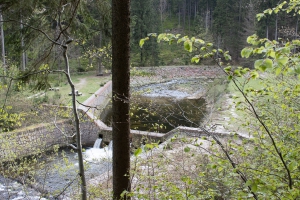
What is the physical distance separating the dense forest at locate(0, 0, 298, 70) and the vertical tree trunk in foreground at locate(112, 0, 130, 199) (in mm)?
828

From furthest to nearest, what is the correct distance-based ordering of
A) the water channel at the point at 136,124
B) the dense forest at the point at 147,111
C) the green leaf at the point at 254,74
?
the water channel at the point at 136,124
the dense forest at the point at 147,111
the green leaf at the point at 254,74

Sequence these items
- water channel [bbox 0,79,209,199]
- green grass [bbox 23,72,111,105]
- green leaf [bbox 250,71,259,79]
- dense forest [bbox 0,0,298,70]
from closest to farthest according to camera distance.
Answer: green leaf [bbox 250,71,259,79] → water channel [bbox 0,79,209,199] → dense forest [bbox 0,0,298,70] → green grass [bbox 23,72,111,105]

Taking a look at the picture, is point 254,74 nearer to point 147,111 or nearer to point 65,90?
point 147,111

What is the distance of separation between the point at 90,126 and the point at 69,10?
931 centimetres

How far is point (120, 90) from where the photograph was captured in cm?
400

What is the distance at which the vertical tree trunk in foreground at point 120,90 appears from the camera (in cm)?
382

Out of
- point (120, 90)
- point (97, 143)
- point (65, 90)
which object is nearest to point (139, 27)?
point (65, 90)

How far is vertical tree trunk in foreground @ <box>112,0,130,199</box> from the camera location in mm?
3822

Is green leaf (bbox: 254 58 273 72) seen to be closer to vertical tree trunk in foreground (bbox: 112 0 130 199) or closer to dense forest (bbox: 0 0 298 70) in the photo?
vertical tree trunk in foreground (bbox: 112 0 130 199)

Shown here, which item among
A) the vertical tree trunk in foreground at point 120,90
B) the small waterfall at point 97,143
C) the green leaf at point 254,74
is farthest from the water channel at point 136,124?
the green leaf at point 254,74

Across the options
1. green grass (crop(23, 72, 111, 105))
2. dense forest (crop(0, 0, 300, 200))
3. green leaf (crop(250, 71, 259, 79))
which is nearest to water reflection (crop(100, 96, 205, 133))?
dense forest (crop(0, 0, 300, 200))

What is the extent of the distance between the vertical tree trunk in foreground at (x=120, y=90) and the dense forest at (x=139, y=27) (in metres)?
0.83

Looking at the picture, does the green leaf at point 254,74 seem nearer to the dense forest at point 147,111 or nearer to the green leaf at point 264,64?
the dense forest at point 147,111

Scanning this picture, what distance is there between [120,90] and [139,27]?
3117 centimetres
